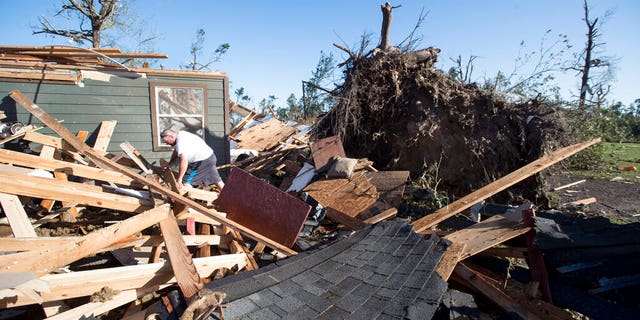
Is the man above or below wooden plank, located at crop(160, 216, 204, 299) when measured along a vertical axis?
above

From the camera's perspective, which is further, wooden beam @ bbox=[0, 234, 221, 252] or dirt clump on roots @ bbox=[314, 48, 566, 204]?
dirt clump on roots @ bbox=[314, 48, 566, 204]

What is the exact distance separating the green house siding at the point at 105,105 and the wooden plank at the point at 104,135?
12 centimetres

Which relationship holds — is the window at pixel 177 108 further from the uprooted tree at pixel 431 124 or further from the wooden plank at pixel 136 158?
the uprooted tree at pixel 431 124

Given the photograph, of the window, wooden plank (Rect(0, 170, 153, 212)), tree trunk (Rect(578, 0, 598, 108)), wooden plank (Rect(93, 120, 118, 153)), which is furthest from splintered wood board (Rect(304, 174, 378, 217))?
tree trunk (Rect(578, 0, 598, 108))

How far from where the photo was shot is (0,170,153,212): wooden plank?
2.69m

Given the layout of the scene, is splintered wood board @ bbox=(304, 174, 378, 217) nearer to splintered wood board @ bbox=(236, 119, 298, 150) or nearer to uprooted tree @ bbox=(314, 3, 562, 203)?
uprooted tree @ bbox=(314, 3, 562, 203)

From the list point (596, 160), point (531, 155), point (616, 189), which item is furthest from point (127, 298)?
point (596, 160)

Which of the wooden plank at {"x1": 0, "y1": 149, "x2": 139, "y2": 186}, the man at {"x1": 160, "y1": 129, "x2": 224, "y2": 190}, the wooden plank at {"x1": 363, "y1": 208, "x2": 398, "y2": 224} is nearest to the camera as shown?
the wooden plank at {"x1": 0, "y1": 149, "x2": 139, "y2": 186}

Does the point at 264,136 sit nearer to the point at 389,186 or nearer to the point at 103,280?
the point at 389,186

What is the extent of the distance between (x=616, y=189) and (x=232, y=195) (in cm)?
1010

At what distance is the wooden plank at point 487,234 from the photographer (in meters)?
3.32

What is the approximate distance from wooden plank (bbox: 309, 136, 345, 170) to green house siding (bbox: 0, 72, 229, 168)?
113 inches

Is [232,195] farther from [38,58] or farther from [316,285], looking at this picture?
[38,58]

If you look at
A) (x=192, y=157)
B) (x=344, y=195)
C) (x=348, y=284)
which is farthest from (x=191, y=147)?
(x=348, y=284)
